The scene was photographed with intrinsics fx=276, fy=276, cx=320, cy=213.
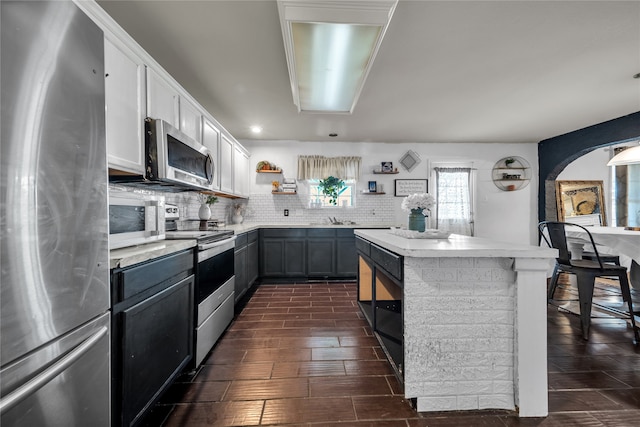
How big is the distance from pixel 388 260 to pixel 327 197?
336cm

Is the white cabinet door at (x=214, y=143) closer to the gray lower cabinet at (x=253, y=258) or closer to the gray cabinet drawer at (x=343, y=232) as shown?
the gray lower cabinet at (x=253, y=258)

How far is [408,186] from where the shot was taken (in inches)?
202

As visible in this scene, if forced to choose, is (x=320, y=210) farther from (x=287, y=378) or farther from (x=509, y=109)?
(x=287, y=378)

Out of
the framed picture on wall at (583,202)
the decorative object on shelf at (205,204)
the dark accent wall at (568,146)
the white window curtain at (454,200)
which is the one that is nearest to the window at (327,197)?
the white window curtain at (454,200)

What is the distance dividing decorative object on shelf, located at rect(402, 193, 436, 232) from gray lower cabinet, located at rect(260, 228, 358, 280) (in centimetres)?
223

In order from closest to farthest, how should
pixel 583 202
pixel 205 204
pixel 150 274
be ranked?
1. pixel 150 274
2. pixel 205 204
3. pixel 583 202

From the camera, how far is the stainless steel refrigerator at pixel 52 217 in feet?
2.12

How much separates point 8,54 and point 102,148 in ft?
1.16

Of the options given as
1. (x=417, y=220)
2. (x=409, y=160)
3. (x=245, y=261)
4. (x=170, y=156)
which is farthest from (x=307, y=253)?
(x=170, y=156)

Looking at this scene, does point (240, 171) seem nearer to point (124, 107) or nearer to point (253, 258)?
point (253, 258)

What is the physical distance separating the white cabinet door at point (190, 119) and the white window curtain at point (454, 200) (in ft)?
13.6

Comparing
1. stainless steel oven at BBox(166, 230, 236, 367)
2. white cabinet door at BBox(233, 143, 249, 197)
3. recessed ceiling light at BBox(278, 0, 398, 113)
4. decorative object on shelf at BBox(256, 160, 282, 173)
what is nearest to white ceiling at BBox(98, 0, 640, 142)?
recessed ceiling light at BBox(278, 0, 398, 113)

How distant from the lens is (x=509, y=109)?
3.48 meters

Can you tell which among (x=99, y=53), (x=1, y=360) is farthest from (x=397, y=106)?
(x=1, y=360)
